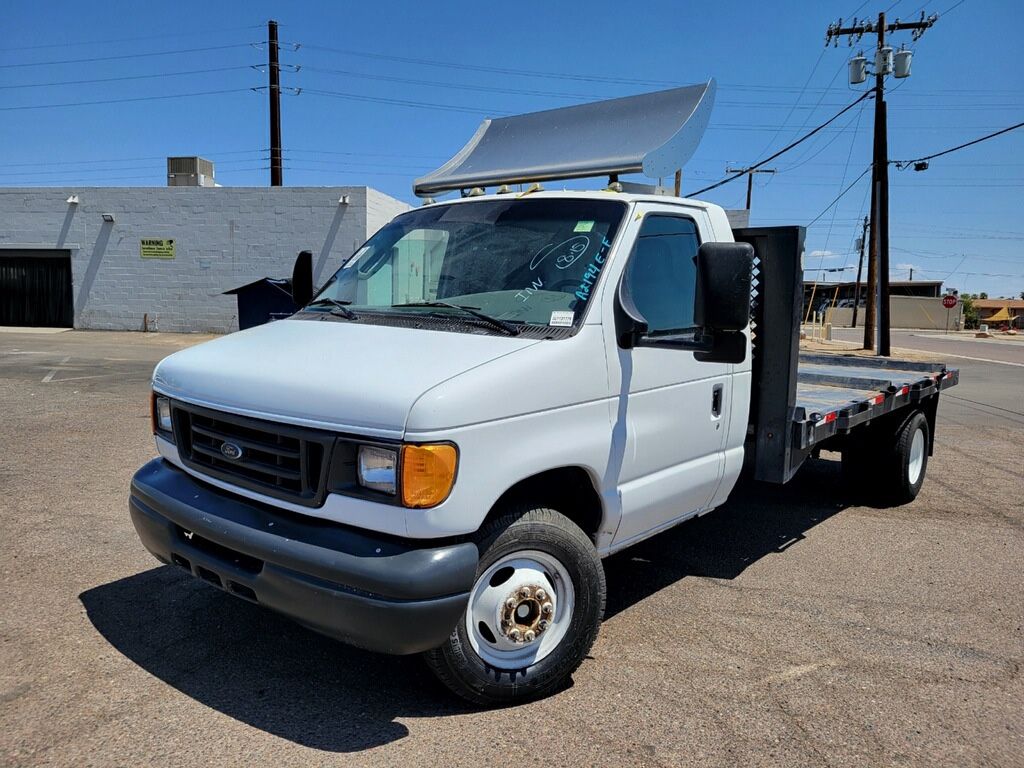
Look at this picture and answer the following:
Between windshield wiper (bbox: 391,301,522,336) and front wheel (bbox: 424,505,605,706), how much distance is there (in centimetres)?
73

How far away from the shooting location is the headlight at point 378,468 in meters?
2.76

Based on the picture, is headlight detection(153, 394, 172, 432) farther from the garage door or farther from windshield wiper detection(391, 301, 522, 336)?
the garage door

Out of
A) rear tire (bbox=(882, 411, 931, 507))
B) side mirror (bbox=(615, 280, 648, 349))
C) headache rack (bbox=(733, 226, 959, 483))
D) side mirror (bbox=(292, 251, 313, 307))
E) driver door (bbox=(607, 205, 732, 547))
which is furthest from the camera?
rear tire (bbox=(882, 411, 931, 507))

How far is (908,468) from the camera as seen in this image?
21.5ft

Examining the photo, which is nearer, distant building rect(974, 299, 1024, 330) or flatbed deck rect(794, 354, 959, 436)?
flatbed deck rect(794, 354, 959, 436)

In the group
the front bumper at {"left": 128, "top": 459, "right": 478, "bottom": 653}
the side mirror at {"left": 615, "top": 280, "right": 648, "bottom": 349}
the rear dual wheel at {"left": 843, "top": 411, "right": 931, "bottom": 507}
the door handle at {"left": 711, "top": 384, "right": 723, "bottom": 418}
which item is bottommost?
the rear dual wheel at {"left": 843, "top": 411, "right": 931, "bottom": 507}

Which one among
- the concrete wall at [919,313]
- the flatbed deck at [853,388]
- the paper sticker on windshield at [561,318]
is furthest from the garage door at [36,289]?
the concrete wall at [919,313]

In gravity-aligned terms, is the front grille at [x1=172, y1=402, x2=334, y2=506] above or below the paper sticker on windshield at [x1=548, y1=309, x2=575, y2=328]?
below

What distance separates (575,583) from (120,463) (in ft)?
18.2

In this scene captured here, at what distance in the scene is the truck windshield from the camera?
3516mm

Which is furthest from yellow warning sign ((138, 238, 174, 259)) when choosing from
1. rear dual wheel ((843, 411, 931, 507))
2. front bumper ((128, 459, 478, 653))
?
front bumper ((128, 459, 478, 653))

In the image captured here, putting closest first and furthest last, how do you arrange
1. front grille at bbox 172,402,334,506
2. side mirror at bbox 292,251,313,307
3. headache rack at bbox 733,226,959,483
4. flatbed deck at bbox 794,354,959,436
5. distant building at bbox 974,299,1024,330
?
front grille at bbox 172,402,334,506 → headache rack at bbox 733,226,959,483 → side mirror at bbox 292,251,313,307 → flatbed deck at bbox 794,354,959,436 → distant building at bbox 974,299,1024,330

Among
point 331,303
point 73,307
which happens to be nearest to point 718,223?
point 331,303

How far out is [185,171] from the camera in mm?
25953
